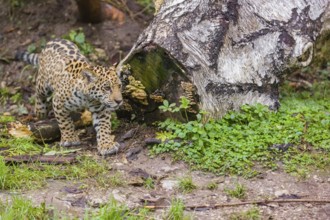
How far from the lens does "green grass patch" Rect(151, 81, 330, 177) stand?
7.11 metres

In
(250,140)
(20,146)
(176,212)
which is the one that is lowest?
(20,146)

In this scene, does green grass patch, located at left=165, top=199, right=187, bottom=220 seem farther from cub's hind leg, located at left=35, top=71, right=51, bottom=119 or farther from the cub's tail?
the cub's tail

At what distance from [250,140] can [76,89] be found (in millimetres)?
2323

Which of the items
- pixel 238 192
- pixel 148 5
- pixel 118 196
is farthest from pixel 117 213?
pixel 148 5

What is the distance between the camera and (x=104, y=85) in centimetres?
767

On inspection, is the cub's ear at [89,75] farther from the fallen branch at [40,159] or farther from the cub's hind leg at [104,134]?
the fallen branch at [40,159]

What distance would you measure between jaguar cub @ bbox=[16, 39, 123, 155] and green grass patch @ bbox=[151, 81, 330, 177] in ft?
2.27

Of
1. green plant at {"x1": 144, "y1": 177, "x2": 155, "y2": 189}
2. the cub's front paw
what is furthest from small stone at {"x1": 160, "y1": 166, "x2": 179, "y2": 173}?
the cub's front paw

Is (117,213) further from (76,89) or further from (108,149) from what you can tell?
(76,89)

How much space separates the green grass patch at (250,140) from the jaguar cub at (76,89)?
2.27 ft

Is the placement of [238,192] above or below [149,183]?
above

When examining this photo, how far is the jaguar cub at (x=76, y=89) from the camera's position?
769 cm

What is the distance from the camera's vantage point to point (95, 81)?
25.3 ft

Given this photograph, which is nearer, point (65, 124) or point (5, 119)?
point (65, 124)
